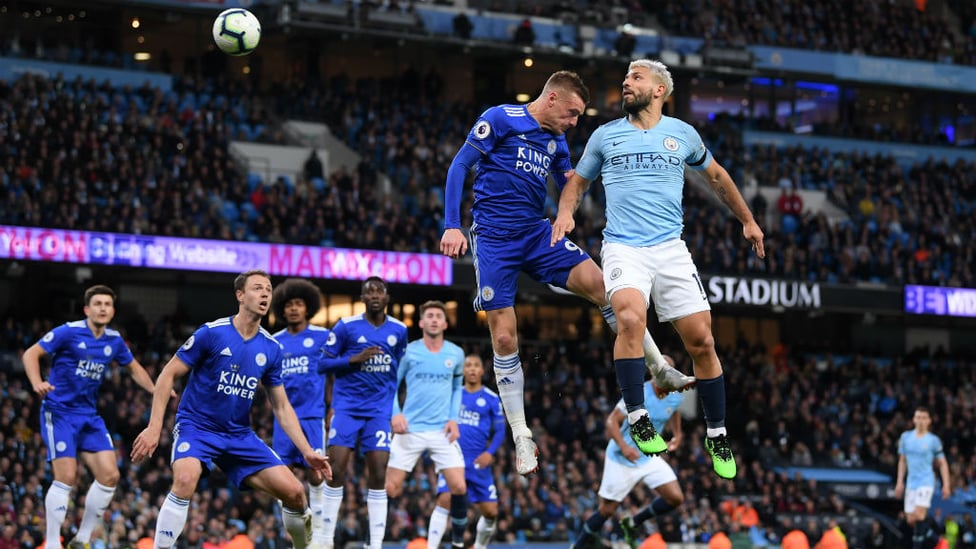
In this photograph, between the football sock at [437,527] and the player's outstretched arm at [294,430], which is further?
the football sock at [437,527]

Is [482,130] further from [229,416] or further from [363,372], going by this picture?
[363,372]

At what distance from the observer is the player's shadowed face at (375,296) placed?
1504cm

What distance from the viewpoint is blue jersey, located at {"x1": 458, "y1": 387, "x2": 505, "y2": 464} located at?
18344mm

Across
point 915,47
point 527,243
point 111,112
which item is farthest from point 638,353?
point 915,47

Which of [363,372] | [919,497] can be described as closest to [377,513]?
[363,372]

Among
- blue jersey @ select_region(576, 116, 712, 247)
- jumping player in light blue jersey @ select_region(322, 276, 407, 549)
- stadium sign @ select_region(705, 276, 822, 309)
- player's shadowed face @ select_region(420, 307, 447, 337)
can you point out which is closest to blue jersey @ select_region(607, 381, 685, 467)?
player's shadowed face @ select_region(420, 307, 447, 337)

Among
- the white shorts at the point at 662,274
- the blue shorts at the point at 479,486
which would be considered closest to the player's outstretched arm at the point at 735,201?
the white shorts at the point at 662,274

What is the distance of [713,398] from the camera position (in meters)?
11.4

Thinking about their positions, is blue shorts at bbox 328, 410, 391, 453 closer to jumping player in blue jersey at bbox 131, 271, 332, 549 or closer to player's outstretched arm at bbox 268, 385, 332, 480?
player's outstretched arm at bbox 268, 385, 332, 480

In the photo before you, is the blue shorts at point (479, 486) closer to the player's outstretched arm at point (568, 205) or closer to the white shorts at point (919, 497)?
the player's outstretched arm at point (568, 205)

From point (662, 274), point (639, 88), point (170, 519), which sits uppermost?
point (639, 88)

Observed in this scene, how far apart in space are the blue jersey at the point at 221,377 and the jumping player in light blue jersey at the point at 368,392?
7.93ft

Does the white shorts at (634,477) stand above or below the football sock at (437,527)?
above

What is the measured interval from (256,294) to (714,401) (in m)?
4.03
